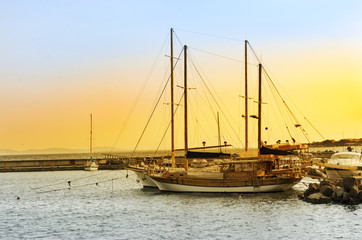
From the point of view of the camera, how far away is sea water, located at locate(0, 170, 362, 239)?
3316 centimetres

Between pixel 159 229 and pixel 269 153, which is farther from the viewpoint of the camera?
pixel 269 153

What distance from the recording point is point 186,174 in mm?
57375

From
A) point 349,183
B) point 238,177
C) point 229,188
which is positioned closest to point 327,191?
point 349,183

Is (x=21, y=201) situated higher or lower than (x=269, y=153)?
lower

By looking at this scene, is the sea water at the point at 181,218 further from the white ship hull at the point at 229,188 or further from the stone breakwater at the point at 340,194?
the stone breakwater at the point at 340,194

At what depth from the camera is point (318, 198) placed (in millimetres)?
45812

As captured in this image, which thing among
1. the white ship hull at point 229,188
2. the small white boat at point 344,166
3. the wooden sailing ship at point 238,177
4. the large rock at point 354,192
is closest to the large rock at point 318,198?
the large rock at point 354,192

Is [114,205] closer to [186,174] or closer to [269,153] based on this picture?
[186,174]

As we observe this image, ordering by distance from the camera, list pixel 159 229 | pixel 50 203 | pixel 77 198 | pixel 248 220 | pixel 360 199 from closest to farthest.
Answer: pixel 159 229 < pixel 248 220 < pixel 360 199 < pixel 50 203 < pixel 77 198

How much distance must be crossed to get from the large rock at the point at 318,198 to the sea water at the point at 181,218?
1.01 meters

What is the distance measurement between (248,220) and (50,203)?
2696 cm

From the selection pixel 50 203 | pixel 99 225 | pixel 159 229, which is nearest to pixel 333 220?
pixel 159 229

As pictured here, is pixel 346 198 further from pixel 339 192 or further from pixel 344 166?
pixel 344 166

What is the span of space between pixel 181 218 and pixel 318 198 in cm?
1494
